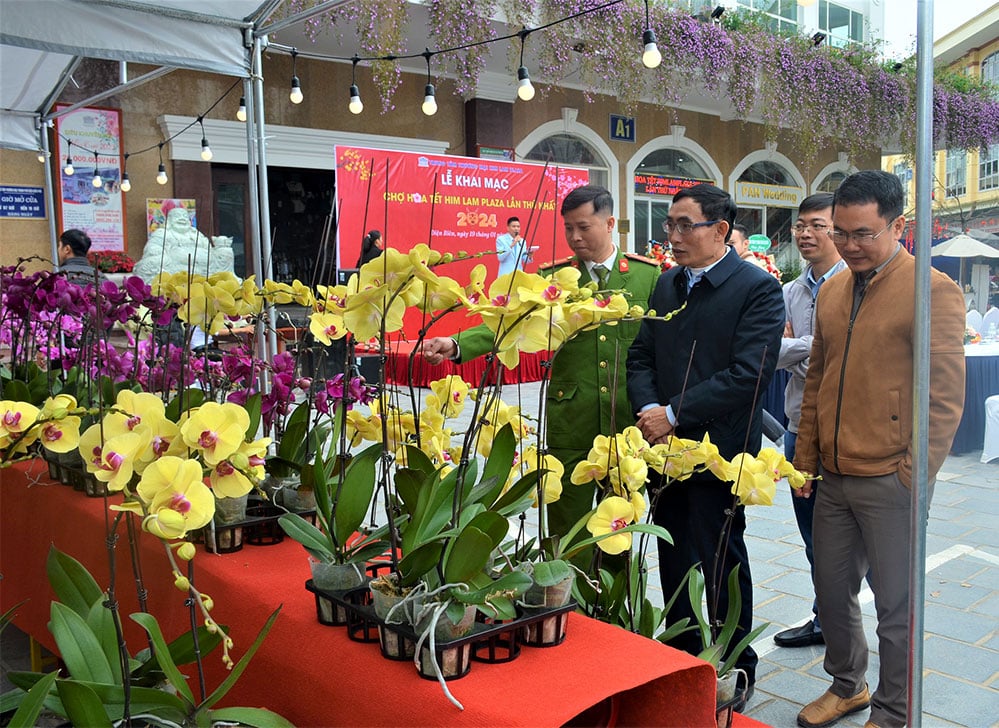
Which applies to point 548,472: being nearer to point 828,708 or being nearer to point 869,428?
point 869,428

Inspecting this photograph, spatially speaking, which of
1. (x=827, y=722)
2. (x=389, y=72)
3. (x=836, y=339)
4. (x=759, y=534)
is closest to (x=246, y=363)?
(x=836, y=339)

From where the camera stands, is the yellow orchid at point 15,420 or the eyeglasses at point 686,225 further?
the eyeglasses at point 686,225

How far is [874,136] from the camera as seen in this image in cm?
1373

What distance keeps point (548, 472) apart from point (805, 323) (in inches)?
81.6

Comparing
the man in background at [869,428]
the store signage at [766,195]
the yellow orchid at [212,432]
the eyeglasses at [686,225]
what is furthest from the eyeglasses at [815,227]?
the store signage at [766,195]

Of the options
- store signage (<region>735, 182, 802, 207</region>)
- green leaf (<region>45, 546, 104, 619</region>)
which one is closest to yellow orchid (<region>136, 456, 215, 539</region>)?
green leaf (<region>45, 546, 104, 619</region>)

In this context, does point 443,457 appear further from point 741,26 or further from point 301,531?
point 741,26

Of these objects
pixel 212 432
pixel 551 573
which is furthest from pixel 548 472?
pixel 212 432

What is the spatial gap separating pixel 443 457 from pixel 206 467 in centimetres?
43

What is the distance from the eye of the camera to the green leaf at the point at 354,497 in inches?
51.4

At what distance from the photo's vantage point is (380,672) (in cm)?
111

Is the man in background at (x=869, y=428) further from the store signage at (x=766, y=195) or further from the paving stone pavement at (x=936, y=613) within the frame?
the store signage at (x=766, y=195)

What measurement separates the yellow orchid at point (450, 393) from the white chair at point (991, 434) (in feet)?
6.74

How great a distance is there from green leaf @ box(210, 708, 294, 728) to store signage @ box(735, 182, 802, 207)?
14594 millimetres
